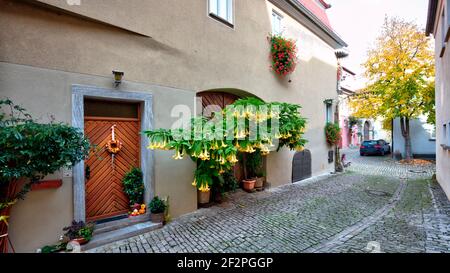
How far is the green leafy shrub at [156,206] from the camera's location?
196 inches

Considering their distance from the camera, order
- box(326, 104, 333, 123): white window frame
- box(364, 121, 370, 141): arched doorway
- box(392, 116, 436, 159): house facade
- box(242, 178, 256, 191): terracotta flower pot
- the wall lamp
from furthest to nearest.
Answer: box(364, 121, 370, 141): arched doorway < box(392, 116, 436, 159): house facade < box(326, 104, 333, 123): white window frame < box(242, 178, 256, 191): terracotta flower pot < the wall lamp

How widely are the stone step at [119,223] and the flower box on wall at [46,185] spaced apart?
1107mm

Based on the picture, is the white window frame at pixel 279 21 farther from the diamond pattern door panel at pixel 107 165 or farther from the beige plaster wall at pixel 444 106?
the diamond pattern door panel at pixel 107 165

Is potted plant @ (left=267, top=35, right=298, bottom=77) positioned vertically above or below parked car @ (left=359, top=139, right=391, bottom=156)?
above

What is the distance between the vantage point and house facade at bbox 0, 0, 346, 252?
375 cm

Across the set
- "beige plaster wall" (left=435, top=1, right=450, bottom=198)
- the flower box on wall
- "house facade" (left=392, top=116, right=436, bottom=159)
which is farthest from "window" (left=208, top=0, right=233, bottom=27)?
"house facade" (left=392, top=116, right=436, bottom=159)

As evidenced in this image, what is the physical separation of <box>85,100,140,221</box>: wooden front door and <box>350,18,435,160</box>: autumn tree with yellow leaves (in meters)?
15.6

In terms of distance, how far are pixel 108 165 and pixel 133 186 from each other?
700 mm

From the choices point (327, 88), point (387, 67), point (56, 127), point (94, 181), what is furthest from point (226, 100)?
point (387, 67)

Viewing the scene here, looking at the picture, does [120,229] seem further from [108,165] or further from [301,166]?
[301,166]

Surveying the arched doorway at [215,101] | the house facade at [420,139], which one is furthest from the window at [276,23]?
the house facade at [420,139]

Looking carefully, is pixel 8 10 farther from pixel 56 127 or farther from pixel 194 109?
pixel 194 109

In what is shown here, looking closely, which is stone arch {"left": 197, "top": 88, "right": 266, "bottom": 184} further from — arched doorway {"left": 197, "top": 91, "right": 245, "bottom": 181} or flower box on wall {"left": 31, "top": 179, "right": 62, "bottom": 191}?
flower box on wall {"left": 31, "top": 179, "right": 62, "bottom": 191}

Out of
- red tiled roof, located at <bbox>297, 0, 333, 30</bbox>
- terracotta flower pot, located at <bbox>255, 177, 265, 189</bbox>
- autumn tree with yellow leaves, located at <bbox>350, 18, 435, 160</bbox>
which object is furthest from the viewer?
autumn tree with yellow leaves, located at <bbox>350, 18, 435, 160</bbox>
